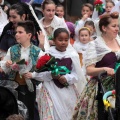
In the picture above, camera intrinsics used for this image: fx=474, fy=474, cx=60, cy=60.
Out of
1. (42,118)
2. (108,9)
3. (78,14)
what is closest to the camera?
(42,118)

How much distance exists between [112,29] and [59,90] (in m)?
1.21

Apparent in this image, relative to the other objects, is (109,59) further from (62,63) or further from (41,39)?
(41,39)

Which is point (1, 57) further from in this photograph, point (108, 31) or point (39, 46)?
point (108, 31)

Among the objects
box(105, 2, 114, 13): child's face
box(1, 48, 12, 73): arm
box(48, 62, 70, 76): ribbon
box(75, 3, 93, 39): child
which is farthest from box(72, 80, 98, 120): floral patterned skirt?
box(105, 2, 114, 13): child's face

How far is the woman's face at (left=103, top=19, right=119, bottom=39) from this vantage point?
5.69 m

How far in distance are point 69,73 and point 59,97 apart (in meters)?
0.35

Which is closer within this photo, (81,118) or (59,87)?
(81,118)

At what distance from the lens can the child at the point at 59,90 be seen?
6305 mm

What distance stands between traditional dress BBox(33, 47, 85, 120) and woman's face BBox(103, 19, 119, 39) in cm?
89

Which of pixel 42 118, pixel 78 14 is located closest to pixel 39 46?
pixel 42 118

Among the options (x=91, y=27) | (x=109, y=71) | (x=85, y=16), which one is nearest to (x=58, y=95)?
(x=109, y=71)

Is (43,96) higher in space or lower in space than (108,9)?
lower

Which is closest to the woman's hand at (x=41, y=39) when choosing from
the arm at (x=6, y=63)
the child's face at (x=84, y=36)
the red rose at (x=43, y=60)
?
the arm at (x=6, y=63)

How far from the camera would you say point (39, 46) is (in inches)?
275
